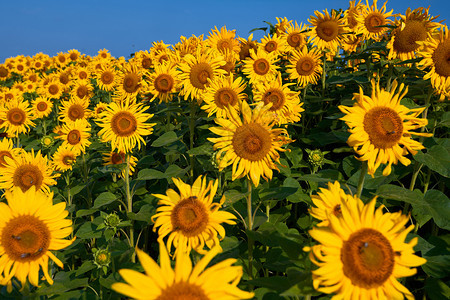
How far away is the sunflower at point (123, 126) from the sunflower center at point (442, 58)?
358 cm

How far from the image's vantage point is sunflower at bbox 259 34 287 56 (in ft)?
22.9

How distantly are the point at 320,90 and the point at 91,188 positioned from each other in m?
5.32

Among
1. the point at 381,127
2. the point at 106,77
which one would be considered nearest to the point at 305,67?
the point at 381,127

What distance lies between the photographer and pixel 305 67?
6.38 meters

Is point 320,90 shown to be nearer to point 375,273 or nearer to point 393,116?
point 393,116

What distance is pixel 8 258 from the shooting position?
7.95 ft

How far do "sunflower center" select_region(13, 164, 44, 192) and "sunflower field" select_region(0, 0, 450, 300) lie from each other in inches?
0.8

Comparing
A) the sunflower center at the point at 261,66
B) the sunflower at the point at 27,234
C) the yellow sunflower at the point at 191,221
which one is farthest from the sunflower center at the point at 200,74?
the sunflower at the point at 27,234

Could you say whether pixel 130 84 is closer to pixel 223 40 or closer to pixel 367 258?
pixel 223 40

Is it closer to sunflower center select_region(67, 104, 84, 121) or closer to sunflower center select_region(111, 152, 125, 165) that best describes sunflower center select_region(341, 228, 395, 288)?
sunflower center select_region(111, 152, 125, 165)

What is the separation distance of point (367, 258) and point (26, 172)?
15.7 ft

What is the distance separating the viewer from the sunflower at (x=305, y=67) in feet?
21.0

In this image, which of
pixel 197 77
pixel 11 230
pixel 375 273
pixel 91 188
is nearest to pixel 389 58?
pixel 197 77

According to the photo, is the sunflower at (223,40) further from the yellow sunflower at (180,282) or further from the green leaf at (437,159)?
the yellow sunflower at (180,282)
